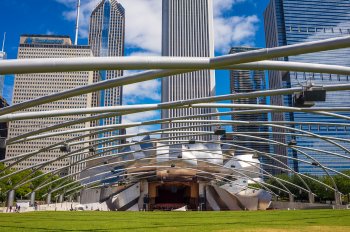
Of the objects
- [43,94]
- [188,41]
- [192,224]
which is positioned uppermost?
[188,41]

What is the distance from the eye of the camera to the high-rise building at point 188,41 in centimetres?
18900

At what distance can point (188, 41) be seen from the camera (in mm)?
196125

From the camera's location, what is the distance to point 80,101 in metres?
176

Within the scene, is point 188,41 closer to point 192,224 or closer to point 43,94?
point 43,94

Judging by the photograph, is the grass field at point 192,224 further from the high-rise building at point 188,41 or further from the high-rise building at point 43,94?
the high-rise building at point 188,41

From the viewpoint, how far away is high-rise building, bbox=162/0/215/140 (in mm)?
189000

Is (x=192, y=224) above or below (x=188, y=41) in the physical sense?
below

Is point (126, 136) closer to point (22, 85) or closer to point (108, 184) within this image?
point (108, 184)

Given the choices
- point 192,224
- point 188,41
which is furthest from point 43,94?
point 192,224

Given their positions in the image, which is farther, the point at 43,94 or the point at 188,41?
the point at 188,41

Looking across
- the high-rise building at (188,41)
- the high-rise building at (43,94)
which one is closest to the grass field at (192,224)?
the high-rise building at (43,94)

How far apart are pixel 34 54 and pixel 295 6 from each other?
134m

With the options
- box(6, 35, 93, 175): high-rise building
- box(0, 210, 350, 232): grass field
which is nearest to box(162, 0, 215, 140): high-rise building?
box(6, 35, 93, 175): high-rise building

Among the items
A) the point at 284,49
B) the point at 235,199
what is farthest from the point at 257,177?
the point at 284,49
